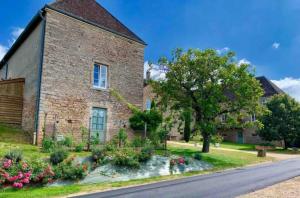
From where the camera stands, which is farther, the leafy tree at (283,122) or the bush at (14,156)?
the leafy tree at (283,122)

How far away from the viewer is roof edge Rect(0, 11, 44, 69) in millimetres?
15745

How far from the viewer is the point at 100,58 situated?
17312 millimetres

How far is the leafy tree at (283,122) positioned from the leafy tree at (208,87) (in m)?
13.4

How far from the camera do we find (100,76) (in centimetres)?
1736

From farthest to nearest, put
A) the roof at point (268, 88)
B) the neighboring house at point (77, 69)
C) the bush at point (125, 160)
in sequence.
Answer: the roof at point (268, 88) < the neighboring house at point (77, 69) < the bush at point (125, 160)

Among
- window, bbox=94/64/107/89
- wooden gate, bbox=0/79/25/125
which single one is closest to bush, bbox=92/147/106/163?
window, bbox=94/64/107/89

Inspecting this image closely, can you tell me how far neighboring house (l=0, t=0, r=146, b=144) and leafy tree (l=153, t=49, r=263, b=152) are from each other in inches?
100

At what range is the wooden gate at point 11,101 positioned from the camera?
15.7 m

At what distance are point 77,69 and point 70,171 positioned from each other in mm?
7927

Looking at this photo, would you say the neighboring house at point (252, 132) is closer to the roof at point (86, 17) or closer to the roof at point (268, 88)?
the roof at point (268, 88)

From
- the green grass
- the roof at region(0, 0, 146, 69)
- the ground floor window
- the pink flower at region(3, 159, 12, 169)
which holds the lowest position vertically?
the pink flower at region(3, 159, 12, 169)

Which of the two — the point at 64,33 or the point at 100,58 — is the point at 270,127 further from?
the point at 64,33

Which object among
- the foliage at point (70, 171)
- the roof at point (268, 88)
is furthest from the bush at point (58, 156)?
the roof at point (268, 88)

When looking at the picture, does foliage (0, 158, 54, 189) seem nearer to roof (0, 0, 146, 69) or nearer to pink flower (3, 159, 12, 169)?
pink flower (3, 159, 12, 169)
